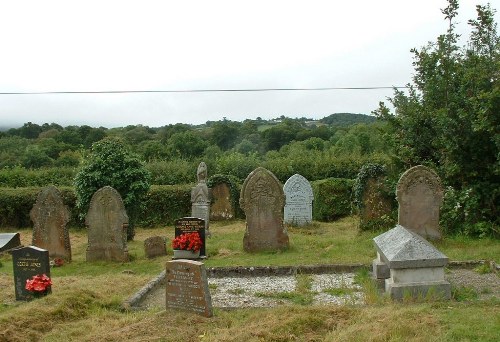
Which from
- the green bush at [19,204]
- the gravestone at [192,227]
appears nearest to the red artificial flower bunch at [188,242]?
the gravestone at [192,227]

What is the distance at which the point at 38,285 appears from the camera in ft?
28.9

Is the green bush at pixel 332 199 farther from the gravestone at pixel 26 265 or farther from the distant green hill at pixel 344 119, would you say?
the distant green hill at pixel 344 119

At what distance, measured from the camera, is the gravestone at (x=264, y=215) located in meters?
13.2

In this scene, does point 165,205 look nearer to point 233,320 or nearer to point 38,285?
point 38,285

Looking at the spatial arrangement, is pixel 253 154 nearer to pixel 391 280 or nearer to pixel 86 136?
pixel 86 136

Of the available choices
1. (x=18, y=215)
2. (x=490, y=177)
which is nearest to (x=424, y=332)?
(x=490, y=177)

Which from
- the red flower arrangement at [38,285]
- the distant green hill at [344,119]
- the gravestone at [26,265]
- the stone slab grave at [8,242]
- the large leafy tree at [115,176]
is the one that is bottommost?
the stone slab grave at [8,242]

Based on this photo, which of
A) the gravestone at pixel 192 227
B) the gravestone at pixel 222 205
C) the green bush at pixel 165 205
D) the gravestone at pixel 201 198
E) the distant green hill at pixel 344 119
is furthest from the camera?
the distant green hill at pixel 344 119

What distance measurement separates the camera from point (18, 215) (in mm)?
20859

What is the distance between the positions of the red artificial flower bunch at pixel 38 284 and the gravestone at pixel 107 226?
407 cm

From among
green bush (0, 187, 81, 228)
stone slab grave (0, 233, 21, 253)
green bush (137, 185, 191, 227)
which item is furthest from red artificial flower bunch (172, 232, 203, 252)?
green bush (0, 187, 81, 228)

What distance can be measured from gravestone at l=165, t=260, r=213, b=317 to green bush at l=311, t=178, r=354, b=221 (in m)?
12.8

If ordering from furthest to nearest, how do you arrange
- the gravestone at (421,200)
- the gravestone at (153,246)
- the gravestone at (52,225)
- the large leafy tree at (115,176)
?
the large leafy tree at (115,176) → the gravestone at (52,225) → the gravestone at (153,246) → the gravestone at (421,200)

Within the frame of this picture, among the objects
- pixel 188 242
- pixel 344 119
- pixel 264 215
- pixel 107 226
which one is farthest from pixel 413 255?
pixel 344 119
